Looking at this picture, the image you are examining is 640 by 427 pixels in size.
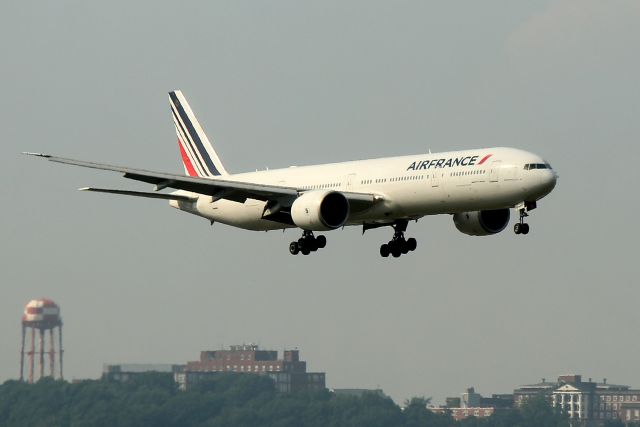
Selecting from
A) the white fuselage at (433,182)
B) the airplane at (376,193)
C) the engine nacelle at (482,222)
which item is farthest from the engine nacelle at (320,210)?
the engine nacelle at (482,222)

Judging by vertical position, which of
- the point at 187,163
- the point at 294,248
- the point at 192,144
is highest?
the point at 192,144

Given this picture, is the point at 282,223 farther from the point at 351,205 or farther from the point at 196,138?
the point at 196,138

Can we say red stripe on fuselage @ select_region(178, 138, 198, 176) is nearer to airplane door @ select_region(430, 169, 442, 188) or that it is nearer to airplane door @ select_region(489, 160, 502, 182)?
airplane door @ select_region(430, 169, 442, 188)

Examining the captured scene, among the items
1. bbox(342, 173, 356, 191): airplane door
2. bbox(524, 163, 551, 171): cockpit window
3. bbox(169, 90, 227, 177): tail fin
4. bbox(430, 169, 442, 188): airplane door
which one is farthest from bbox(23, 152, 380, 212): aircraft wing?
bbox(169, 90, 227, 177): tail fin

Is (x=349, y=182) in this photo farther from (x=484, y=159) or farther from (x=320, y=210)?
(x=484, y=159)

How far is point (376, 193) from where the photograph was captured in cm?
8012

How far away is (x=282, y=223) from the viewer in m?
84.9

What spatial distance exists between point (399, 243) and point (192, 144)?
20.2 meters

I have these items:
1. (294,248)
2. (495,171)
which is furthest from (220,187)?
(495,171)

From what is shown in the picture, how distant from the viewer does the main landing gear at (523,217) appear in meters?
75.1

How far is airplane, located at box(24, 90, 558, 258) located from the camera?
75.4 m

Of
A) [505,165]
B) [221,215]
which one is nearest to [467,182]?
[505,165]

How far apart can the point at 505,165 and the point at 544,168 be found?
78.0 inches

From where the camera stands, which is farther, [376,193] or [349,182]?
[349,182]
